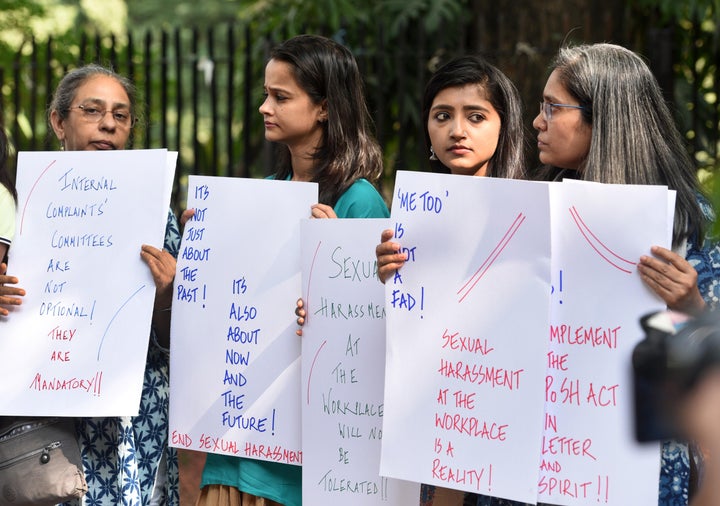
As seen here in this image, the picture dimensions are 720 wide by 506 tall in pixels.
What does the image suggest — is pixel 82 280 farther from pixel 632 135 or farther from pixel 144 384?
pixel 632 135

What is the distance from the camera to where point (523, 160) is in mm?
3510

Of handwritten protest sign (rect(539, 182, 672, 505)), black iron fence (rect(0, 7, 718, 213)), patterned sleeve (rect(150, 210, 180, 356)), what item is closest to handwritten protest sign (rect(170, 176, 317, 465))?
patterned sleeve (rect(150, 210, 180, 356))

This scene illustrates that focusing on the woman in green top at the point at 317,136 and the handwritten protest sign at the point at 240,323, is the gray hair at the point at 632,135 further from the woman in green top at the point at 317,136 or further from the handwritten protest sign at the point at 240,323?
the handwritten protest sign at the point at 240,323

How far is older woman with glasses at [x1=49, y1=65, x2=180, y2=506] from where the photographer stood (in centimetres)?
365

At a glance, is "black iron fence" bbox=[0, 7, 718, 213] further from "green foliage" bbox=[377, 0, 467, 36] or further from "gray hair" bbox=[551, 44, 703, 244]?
"gray hair" bbox=[551, 44, 703, 244]

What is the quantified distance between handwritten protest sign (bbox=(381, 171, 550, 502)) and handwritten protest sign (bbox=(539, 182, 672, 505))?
5 cm

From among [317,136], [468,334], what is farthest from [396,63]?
[468,334]

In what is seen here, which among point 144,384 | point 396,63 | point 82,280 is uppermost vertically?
point 396,63

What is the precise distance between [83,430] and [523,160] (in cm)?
175

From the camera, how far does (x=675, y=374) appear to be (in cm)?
120

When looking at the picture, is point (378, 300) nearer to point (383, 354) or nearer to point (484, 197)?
point (383, 354)

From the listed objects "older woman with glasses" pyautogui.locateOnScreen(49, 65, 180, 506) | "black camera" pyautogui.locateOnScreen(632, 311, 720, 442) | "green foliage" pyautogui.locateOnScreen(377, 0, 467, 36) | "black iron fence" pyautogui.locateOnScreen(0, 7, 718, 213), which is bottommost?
"black camera" pyautogui.locateOnScreen(632, 311, 720, 442)

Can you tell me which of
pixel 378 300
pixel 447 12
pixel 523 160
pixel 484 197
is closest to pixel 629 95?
pixel 484 197

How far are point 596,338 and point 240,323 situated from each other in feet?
4.17
